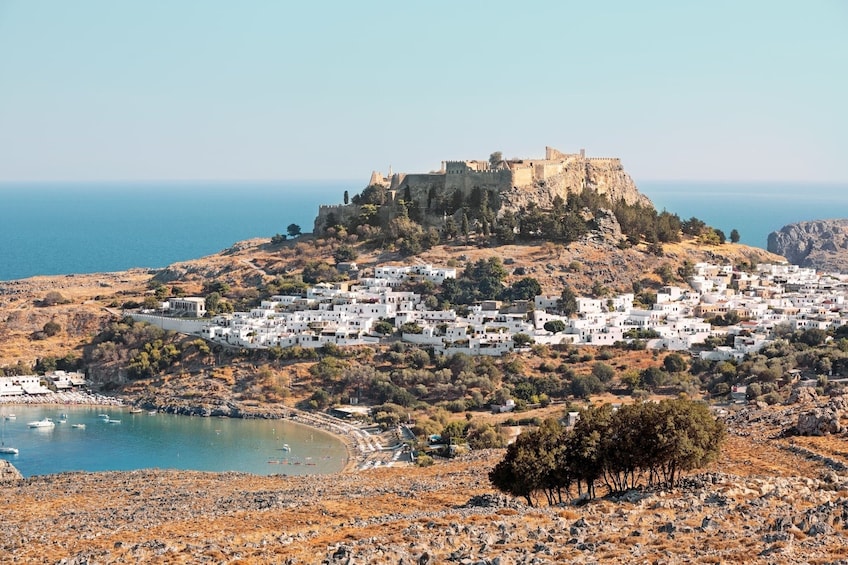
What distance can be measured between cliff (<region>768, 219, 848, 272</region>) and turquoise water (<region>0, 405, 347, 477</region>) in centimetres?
4999

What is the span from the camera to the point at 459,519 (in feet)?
57.3

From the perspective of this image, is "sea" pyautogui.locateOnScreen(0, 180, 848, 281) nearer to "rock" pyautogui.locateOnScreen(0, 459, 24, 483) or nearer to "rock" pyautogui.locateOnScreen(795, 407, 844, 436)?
"rock" pyautogui.locateOnScreen(0, 459, 24, 483)

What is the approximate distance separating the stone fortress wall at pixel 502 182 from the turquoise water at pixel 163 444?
19.5 metres

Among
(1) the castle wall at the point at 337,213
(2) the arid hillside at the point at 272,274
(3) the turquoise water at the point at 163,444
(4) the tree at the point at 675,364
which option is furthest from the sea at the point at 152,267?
(1) the castle wall at the point at 337,213

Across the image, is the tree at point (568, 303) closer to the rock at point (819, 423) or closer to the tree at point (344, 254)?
→ the tree at point (344, 254)

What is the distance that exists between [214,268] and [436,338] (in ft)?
55.0

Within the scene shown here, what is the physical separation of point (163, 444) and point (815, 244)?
58356 millimetres

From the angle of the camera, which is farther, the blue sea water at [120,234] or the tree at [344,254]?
the blue sea water at [120,234]

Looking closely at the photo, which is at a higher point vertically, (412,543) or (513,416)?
(412,543)

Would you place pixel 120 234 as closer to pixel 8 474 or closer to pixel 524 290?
pixel 524 290

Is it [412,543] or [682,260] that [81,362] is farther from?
[412,543]

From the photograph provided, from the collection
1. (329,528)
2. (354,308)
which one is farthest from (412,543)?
(354,308)

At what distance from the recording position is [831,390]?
34.5 metres

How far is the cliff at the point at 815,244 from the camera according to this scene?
8069 cm
